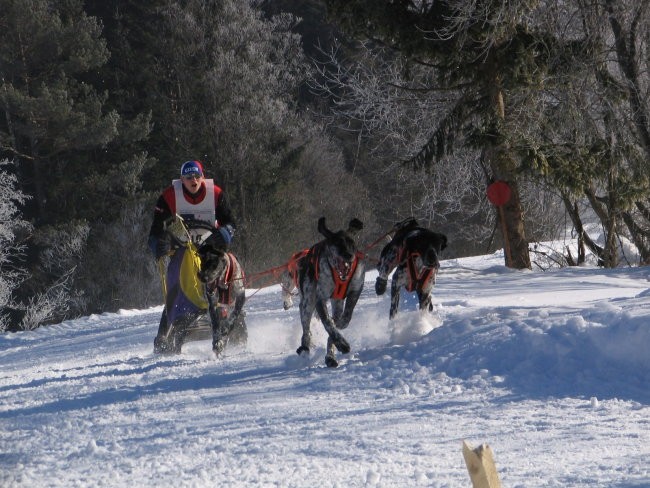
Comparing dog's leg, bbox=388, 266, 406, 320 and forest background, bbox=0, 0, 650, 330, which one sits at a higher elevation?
forest background, bbox=0, 0, 650, 330

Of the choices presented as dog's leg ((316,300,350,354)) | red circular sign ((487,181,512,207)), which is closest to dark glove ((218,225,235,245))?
dog's leg ((316,300,350,354))

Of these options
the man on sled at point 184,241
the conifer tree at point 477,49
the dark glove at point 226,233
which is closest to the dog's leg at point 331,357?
the dark glove at point 226,233

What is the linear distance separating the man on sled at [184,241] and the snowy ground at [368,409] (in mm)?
431

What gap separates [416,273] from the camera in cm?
838

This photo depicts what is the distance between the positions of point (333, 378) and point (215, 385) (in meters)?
0.86

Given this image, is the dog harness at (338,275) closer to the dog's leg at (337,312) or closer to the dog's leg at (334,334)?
the dog's leg at (337,312)

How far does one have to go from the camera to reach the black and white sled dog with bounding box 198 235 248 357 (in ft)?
27.9

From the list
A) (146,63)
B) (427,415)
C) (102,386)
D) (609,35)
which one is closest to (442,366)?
(427,415)

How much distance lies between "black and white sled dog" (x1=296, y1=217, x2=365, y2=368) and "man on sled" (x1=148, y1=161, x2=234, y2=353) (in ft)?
4.81

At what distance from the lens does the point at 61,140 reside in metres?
30.6

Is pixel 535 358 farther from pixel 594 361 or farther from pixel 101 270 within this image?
pixel 101 270

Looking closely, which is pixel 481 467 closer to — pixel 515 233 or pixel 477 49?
pixel 477 49

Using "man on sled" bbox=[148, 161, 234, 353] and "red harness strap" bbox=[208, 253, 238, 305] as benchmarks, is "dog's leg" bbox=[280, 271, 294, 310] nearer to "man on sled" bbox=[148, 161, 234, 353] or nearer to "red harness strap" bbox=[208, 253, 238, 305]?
"man on sled" bbox=[148, 161, 234, 353]

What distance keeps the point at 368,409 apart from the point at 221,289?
3.26m
